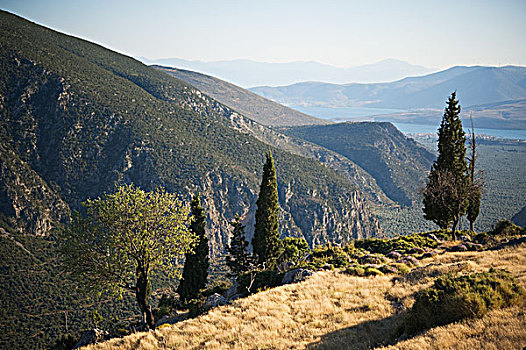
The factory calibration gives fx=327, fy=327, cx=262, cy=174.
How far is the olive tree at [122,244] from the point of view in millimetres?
22047

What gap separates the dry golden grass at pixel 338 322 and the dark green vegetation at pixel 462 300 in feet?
1.65

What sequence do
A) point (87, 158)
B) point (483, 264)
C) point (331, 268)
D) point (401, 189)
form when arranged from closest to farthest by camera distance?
point (483, 264) → point (331, 268) → point (87, 158) → point (401, 189)

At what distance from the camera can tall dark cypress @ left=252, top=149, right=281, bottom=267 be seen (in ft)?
125

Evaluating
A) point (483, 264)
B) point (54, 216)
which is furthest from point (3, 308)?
point (483, 264)

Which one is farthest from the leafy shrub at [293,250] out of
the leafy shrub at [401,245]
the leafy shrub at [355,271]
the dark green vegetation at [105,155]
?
the dark green vegetation at [105,155]

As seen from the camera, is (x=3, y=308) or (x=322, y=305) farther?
(x=3, y=308)

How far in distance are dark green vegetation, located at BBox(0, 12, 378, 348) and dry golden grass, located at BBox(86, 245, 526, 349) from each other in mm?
72389

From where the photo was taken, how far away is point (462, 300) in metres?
11.2

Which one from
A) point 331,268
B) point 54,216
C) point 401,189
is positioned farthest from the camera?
point 401,189

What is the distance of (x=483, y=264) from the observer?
739 inches

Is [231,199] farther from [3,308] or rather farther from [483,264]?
[483,264]

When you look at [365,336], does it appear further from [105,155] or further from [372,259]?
[105,155]

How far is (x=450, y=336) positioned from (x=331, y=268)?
16.4 meters

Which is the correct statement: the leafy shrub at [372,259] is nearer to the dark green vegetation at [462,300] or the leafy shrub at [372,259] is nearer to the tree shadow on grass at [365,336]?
the tree shadow on grass at [365,336]
